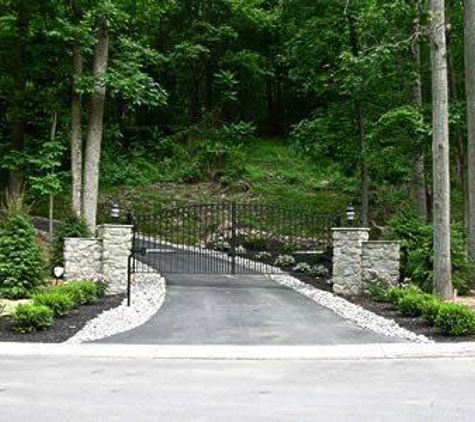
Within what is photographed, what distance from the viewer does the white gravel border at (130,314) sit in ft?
34.7

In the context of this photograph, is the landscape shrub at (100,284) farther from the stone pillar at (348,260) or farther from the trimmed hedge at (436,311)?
the trimmed hedge at (436,311)

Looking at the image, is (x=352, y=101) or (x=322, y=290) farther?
(x=352, y=101)

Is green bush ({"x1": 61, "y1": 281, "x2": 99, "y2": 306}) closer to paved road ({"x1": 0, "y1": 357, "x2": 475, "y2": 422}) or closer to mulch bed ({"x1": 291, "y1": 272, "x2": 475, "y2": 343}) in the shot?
paved road ({"x1": 0, "y1": 357, "x2": 475, "y2": 422})

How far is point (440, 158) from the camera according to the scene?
42.8ft

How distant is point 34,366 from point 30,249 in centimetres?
643

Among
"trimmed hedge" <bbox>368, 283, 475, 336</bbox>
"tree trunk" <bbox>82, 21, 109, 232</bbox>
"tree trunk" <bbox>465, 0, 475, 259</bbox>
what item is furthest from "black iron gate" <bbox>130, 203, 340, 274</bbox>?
"trimmed hedge" <bbox>368, 283, 475, 336</bbox>

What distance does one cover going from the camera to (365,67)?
54.2ft

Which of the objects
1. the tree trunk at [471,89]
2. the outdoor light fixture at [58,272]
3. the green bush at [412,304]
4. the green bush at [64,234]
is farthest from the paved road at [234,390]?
the tree trunk at [471,89]

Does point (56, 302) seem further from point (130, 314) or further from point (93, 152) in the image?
point (93, 152)

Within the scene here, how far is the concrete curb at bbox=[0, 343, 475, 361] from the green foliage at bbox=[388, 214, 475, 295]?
18.5 ft

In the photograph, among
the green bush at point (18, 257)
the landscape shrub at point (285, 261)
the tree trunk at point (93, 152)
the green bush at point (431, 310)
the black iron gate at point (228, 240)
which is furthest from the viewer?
the landscape shrub at point (285, 261)

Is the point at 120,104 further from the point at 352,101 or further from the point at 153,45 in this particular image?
the point at 352,101

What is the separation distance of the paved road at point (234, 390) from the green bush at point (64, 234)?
24.4 ft

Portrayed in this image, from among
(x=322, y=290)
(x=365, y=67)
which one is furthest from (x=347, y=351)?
(x=365, y=67)
